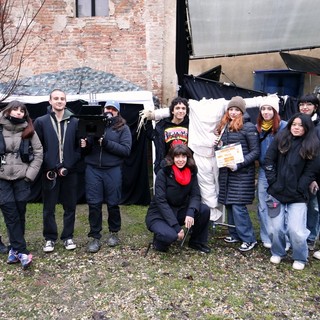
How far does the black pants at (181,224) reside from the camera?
4.03 m

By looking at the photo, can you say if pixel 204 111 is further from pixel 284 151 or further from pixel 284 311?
pixel 284 311

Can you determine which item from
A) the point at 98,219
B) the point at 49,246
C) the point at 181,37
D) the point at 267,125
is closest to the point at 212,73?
the point at 181,37

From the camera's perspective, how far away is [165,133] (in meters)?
4.75

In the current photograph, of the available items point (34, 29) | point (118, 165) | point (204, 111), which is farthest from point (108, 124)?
point (34, 29)

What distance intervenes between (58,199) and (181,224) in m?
1.48

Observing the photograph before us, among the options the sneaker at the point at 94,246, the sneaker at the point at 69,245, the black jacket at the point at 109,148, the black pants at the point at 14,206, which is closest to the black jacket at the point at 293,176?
the black jacket at the point at 109,148

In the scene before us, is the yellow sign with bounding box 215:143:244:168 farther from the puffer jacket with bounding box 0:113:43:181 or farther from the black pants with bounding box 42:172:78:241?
the puffer jacket with bounding box 0:113:43:181

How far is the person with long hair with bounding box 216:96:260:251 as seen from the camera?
4141 mm

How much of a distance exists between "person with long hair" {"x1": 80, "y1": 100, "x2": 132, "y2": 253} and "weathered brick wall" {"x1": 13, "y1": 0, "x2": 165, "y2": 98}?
3.82 m

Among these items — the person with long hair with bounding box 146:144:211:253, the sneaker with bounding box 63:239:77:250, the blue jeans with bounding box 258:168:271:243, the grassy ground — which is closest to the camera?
the grassy ground

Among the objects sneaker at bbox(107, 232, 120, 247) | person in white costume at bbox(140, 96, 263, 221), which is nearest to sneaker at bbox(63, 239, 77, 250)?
sneaker at bbox(107, 232, 120, 247)

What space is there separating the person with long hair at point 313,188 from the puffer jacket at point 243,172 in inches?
24.4

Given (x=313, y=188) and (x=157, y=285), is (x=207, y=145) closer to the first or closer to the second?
(x=313, y=188)

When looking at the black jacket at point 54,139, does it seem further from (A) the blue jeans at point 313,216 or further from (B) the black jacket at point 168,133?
(A) the blue jeans at point 313,216
